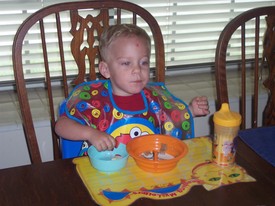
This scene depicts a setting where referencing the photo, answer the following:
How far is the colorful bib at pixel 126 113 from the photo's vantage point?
115 centimetres

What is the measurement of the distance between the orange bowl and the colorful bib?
0.40ft

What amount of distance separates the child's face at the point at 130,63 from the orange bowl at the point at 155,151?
0.19m

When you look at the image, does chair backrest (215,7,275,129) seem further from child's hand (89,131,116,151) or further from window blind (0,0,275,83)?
window blind (0,0,275,83)

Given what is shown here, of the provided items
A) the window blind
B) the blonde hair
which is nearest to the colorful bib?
the blonde hair

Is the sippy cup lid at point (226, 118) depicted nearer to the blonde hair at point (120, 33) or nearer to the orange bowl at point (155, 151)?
the orange bowl at point (155, 151)

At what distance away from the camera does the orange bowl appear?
927mm

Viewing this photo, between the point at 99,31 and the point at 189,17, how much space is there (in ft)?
2.62

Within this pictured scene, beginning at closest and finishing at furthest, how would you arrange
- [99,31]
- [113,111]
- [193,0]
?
[113,111], [99,31], [193,0]

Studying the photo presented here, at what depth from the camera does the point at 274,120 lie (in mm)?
1378

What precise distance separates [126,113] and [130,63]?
0.44 feet

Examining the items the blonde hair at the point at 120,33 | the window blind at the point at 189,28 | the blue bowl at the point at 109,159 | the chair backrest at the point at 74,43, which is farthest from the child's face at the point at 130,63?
the window blind at the point at 189,28

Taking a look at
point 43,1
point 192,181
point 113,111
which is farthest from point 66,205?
point 43,1

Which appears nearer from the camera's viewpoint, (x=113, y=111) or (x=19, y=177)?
(x=19, y=177)

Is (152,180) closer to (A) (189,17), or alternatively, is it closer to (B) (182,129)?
(B) (182,129)
